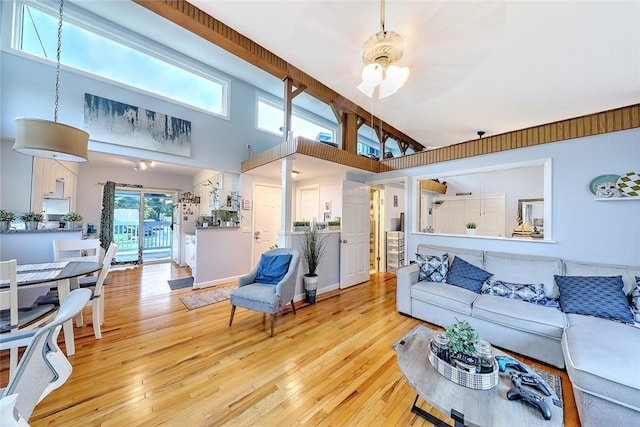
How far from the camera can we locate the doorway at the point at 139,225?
601cm

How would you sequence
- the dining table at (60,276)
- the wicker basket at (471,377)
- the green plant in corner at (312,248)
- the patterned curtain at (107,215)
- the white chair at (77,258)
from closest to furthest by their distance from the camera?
the wicker basket at (471,377), the dining table at (60,276), the white chair at (77,258), the green plant in corner at (312,248), the patterned curtain at (107,215)

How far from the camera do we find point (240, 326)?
2.82 m

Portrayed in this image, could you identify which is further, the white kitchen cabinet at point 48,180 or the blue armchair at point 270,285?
the white kitchen cabinet at point 48,180

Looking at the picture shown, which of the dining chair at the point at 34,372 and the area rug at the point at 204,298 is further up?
the dining chair at the point at 34,372

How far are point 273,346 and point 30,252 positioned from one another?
3251 millimetres

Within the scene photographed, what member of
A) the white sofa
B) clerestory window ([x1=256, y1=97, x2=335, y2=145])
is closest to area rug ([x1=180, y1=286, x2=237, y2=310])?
the white sofa

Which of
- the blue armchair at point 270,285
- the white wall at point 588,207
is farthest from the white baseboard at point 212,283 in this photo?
the white wall at point 588,207

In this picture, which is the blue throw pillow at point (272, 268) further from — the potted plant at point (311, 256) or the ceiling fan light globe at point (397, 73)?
the ceiling fan light globe at point (397, 73)

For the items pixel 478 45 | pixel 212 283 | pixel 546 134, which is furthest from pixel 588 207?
pixel 212 283

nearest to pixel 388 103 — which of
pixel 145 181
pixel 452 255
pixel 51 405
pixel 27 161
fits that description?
pixel 452 255

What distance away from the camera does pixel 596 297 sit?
7.11 ft

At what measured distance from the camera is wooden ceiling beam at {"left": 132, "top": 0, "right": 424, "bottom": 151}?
2275 mm

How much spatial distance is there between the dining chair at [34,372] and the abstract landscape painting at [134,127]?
137 inches

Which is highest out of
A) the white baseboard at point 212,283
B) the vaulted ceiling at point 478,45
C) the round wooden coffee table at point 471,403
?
the vaulted ceiling at point 478,45
